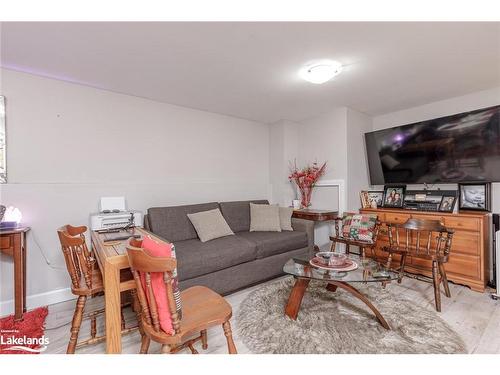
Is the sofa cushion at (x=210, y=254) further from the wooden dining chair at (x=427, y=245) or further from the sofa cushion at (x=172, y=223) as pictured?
the wooden dining chair at (x=427, y=245)

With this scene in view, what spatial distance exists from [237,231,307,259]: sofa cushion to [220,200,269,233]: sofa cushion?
0.19 m

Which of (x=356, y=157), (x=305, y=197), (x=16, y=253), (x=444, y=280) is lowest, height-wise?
(x=444, y=280)

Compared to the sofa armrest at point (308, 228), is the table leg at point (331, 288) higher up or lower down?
lower down

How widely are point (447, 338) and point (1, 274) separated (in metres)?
3.78

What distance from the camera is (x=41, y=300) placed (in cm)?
233

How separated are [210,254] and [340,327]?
127cm

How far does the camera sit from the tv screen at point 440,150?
258cm

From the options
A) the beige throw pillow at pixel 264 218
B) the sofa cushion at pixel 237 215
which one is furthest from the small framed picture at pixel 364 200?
the sofa cushion at pixel 237 215

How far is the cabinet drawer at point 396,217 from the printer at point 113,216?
3087 mm

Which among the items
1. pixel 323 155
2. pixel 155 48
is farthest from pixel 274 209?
pixel 155 48

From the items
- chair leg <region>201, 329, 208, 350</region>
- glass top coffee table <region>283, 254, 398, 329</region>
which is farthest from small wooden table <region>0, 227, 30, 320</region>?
glass top coffee table <region>283, 254, 398, 329</region>

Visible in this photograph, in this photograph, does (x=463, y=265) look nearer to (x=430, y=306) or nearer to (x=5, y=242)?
(x=430, y=306)

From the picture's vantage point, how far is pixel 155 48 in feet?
6.19

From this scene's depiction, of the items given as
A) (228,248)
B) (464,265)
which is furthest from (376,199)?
(228,248)
